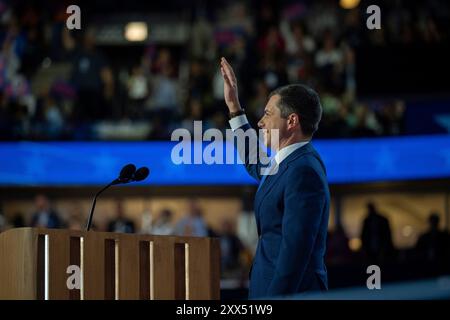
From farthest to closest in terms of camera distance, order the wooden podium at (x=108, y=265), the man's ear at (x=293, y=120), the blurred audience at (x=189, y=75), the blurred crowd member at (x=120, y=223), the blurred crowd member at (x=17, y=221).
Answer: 1. the blurred audience at (x=189, y=75)
2. the blurred crowd member at (x=17, y=221)
3. the blurred crowd member at (x=120, y=223)
4. the man's ear at (x=293, y=120)
5. the wooden podium at (x=108, y=265)

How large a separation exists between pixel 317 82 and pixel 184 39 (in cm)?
389

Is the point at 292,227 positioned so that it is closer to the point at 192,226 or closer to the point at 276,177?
the point at 276,177

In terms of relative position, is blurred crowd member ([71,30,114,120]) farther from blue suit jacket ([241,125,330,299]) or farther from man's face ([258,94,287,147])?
blue suit jacket ([241,125,330,299])

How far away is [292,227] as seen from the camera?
12.9ft

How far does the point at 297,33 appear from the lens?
1462cm

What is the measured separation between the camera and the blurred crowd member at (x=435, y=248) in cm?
1098

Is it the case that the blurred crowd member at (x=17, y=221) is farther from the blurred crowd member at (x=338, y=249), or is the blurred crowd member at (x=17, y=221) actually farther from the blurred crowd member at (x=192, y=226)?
the blurred crowd member at (x=338, y=249)

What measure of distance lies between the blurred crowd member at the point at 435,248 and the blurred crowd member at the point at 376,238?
0.38 metres

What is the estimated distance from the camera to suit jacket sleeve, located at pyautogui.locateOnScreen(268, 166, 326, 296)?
3.89 m

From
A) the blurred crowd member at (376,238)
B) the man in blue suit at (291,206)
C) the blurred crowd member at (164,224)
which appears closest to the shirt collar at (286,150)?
the man in blue suit at (291,206)

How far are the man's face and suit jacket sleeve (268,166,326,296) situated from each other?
0.25m

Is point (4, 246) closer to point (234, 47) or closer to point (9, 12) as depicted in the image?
point (234, 47)
